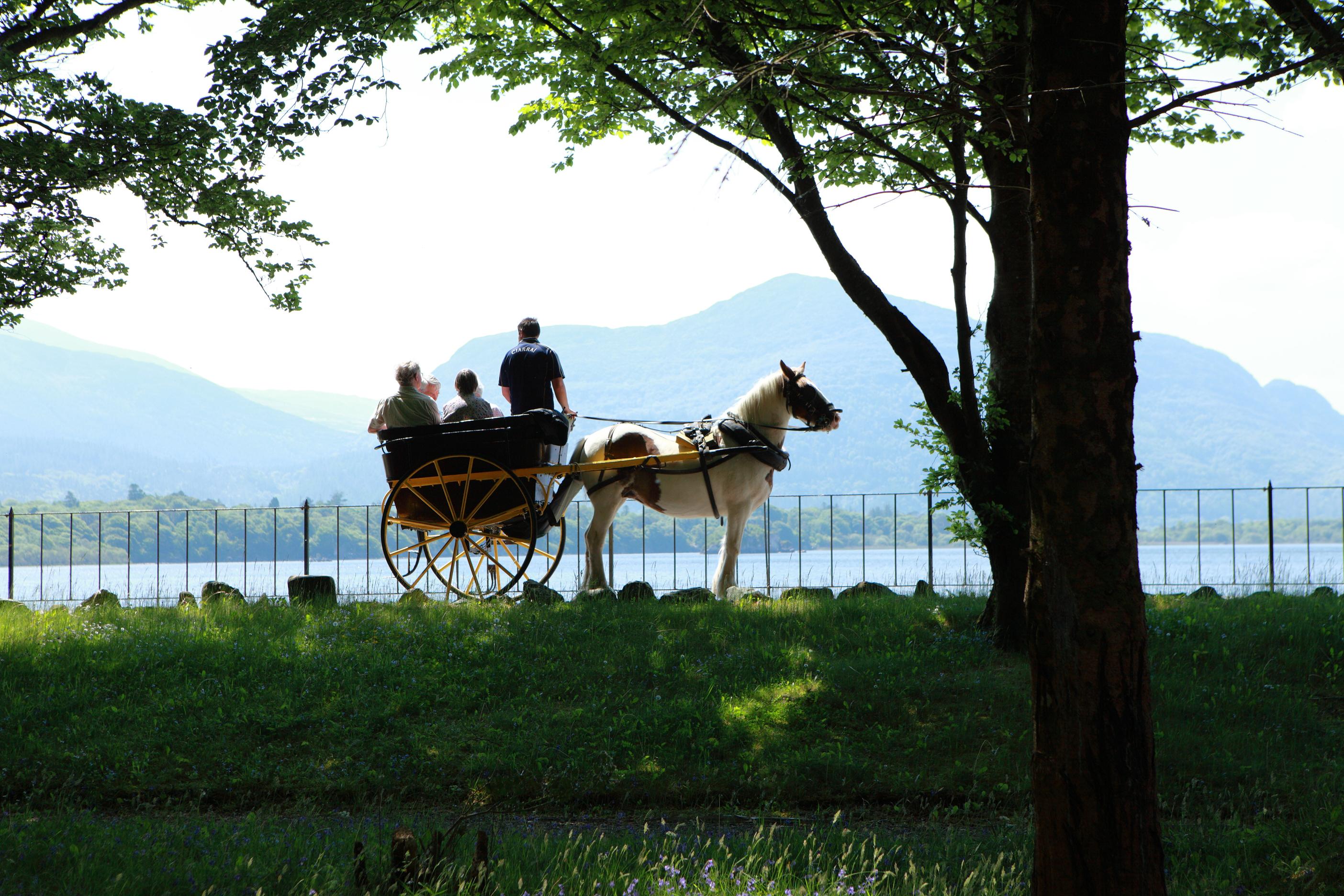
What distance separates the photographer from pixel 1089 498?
3135 mm

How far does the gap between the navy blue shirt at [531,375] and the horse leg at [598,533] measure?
1.07 metres

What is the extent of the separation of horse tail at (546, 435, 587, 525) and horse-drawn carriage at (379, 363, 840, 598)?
0.03ft

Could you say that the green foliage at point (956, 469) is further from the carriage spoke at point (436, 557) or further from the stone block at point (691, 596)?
the carriage spoke at point (436, 557)

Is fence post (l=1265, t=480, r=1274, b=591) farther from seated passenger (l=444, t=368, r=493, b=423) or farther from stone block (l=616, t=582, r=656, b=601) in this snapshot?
seated passenger (l=444, t=368, r=493, b=423)

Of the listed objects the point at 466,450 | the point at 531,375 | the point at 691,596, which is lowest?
the point at 691,596

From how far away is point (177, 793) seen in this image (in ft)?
18.3

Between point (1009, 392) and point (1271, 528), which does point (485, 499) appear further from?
point (1271, 528)

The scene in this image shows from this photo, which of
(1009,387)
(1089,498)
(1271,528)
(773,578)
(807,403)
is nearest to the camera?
(1089,498)

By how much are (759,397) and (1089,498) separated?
6525mm

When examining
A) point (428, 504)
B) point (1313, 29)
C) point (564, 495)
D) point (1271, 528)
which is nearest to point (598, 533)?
point (564, 495)

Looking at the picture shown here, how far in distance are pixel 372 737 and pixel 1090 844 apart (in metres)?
4.47

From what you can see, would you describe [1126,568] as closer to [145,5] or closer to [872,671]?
[872,671]

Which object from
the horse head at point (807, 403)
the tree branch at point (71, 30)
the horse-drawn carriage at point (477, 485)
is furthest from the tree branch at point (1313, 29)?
the tree branch at point (71, 30)

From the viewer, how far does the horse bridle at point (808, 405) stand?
9.28 m
